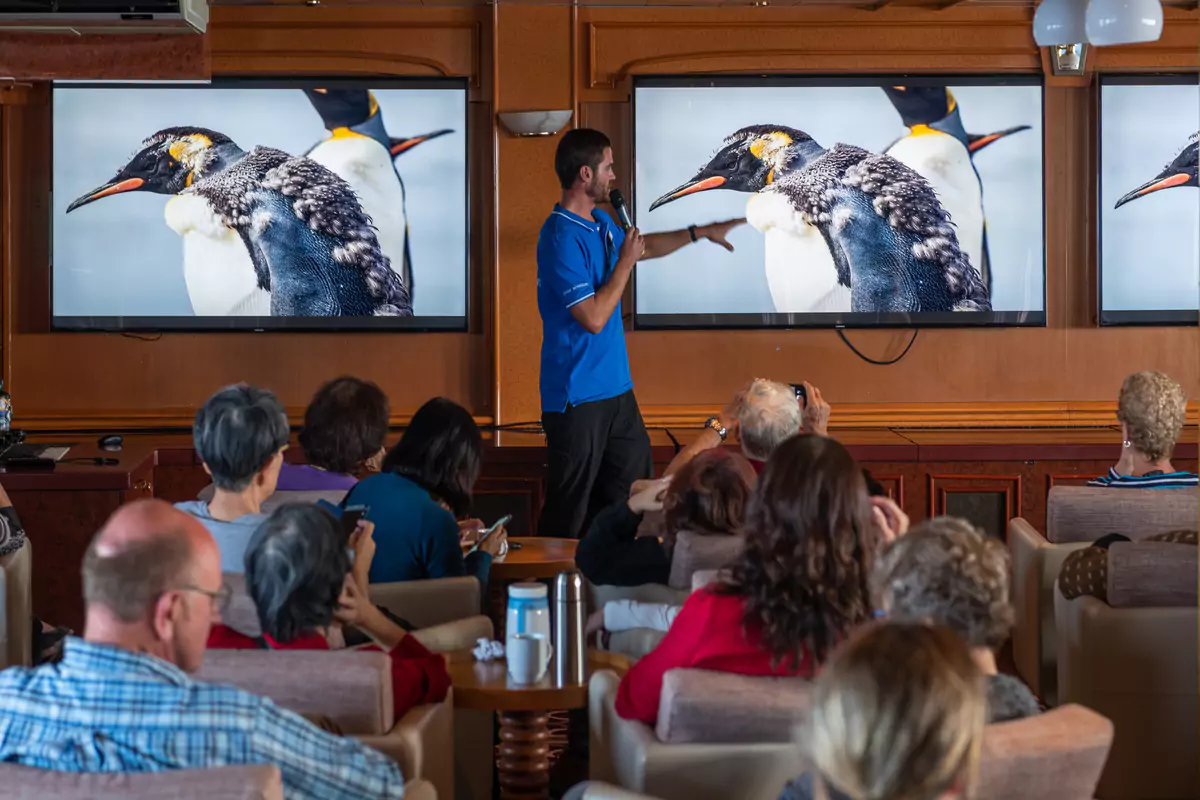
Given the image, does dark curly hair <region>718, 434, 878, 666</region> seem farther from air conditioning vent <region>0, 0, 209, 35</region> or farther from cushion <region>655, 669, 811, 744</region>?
air conditioning vent <region>0, 0, 209, 35</region>

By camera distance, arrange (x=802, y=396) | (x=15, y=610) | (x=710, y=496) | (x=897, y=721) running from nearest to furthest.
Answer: (x=897, y=721)
(x=710, y=496)
(x=15, y=610)
(x=802, y=396)

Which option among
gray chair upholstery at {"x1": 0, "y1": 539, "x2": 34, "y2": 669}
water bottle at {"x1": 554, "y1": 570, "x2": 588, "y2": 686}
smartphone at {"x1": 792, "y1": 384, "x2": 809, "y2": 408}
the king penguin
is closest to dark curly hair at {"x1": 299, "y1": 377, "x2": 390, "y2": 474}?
gray chair upholstery at {"x1": 0, "y1": 539, "x2": 34, "y2": 669}

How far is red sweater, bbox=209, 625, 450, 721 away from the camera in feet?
8.08

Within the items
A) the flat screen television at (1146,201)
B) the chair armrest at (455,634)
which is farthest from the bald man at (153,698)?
the flat screen television at (1146,201)

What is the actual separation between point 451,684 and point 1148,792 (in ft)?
5.97

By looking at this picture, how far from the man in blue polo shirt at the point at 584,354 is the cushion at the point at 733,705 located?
2684 millimetres

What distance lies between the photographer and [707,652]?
2.38m

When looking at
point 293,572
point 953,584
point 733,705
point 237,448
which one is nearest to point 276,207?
point 237,448

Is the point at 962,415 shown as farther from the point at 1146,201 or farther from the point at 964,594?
the point at 964,594

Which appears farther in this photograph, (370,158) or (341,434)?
(370,158)

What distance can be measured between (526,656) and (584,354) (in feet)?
7.37

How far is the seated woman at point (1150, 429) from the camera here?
4035 millimetres

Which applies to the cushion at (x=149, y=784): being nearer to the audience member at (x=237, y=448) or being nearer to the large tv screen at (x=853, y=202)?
the audience member at (x=237, y=448)

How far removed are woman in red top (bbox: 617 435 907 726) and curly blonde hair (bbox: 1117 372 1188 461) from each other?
1.94m
